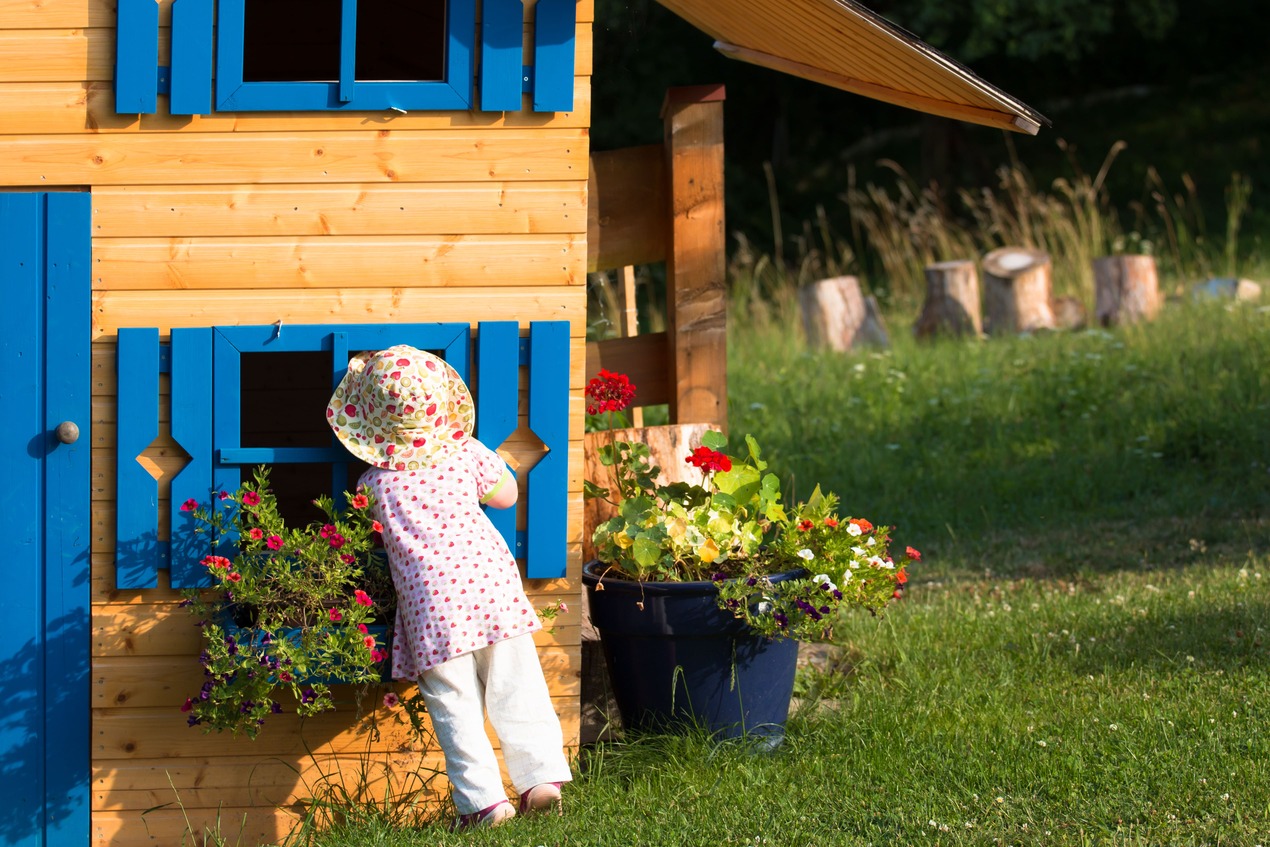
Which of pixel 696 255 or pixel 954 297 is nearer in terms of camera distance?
pixel 696 255

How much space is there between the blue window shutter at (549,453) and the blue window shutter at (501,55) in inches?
26.9

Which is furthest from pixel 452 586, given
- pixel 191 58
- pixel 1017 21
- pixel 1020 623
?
pixel 1017 21

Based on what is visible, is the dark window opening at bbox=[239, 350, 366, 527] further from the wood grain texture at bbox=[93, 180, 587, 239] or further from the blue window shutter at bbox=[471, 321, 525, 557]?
the blue window shutter at bbox=[471, 321, 525, 557]

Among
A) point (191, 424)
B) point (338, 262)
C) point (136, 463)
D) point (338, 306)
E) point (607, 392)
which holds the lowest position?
point (136, 463)

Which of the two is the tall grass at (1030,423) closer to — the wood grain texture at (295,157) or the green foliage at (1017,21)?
the wood grain texture at (295,157)

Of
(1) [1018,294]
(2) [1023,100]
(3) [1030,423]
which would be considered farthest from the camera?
(2) [1023,100]

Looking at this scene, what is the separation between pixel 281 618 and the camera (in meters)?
3.67

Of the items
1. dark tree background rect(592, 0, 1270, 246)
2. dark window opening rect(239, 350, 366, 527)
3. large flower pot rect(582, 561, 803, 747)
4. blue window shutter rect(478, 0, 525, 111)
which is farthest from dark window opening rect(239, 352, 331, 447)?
dark tree background rect(592, 0, 1270, 246)

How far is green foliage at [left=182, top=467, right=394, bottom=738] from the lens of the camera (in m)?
3.63

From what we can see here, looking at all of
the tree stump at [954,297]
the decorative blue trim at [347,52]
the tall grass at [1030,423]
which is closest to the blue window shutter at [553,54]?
the decorative blue trim at [347,52]

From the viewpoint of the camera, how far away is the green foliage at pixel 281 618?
3.63 meters

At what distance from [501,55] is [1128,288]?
8.06m

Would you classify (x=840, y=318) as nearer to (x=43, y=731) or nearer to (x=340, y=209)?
(x=340, y=209)

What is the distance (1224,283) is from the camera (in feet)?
35.3
